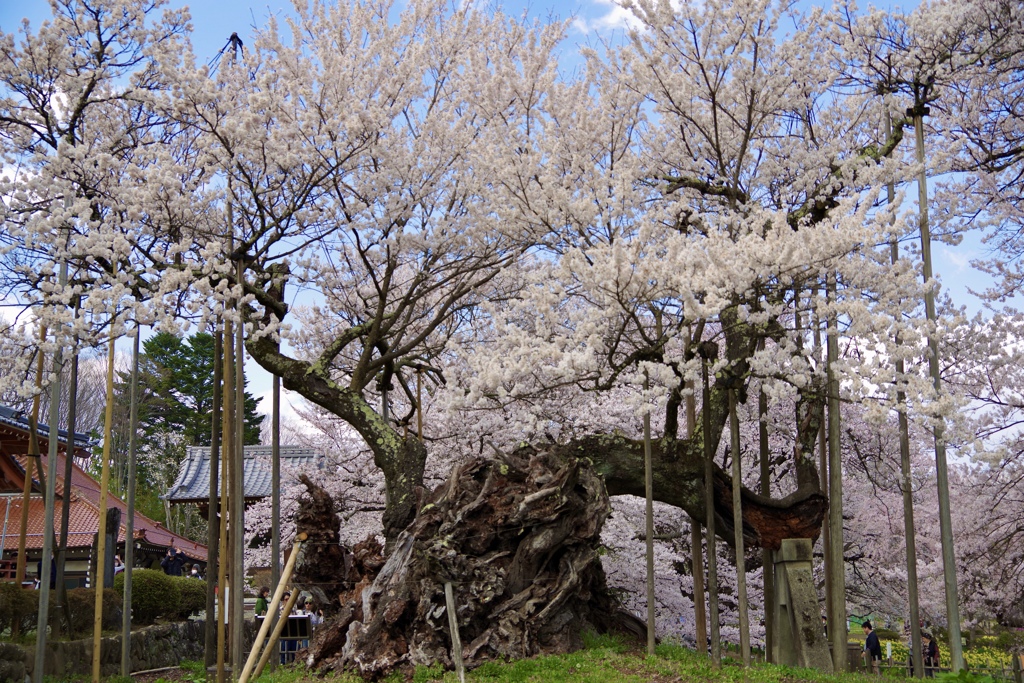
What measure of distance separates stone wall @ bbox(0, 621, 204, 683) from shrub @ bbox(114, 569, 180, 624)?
41 cm

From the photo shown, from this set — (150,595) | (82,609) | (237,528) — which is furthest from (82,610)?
(237,528)

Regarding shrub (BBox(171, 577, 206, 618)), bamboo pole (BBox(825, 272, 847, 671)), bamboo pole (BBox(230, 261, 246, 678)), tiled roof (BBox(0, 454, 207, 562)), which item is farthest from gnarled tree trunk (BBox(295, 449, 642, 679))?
tiled roof (BBox(0, 454, 207, 562))

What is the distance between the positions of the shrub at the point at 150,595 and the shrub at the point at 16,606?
7.97 feet

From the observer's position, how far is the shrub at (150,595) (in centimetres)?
1355

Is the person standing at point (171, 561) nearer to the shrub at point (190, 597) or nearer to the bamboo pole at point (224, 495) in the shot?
the shrub at point (190, 597)

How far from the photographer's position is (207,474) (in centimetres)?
2505

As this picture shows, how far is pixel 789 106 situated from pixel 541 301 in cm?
405

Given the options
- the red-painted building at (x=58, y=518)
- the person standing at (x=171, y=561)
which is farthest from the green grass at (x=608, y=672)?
the person standing at (x=171, y=561)

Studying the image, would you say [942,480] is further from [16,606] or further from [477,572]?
[16,606]

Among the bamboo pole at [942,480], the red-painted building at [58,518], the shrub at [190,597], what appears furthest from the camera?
the shrub at [190,597]

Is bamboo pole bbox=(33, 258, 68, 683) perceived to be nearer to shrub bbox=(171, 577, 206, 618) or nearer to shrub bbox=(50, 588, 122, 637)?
shrub bbox=(50, 588, 122, 637)

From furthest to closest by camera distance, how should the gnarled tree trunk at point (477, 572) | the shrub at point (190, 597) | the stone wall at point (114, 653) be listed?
the shrub at point (190, 597) < the stone wall at point (114, 653) < the gnarled tree trunk at point (477, 572)

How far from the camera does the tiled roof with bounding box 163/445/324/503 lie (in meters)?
23.6

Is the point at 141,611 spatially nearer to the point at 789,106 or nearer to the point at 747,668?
the point at 747,668
